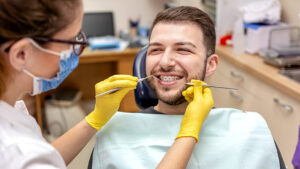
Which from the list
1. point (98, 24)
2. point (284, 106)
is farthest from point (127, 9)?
point (284, 106)

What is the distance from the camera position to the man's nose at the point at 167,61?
1.36 m

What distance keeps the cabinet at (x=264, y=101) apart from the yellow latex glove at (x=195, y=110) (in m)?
0.37

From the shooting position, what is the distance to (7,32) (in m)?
0.85

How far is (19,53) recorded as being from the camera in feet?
2.98

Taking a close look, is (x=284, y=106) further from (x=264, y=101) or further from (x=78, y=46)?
(x=78, y=46)

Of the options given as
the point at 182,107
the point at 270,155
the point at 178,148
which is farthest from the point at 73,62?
the point at 270,155

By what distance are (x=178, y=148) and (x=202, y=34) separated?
23.0 inches

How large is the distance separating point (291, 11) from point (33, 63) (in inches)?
92.2

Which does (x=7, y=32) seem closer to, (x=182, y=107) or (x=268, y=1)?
(x=182, y=107)

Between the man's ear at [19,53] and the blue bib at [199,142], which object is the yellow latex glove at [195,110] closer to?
the blue bib at [199,142]

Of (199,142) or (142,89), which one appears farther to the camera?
(142,89)

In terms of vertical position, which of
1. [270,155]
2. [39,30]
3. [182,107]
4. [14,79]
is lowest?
[270,155]

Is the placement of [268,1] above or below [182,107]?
above

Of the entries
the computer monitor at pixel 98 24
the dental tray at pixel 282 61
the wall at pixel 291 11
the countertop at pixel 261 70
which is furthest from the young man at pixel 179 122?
the computer monitor at pixel 98 24
